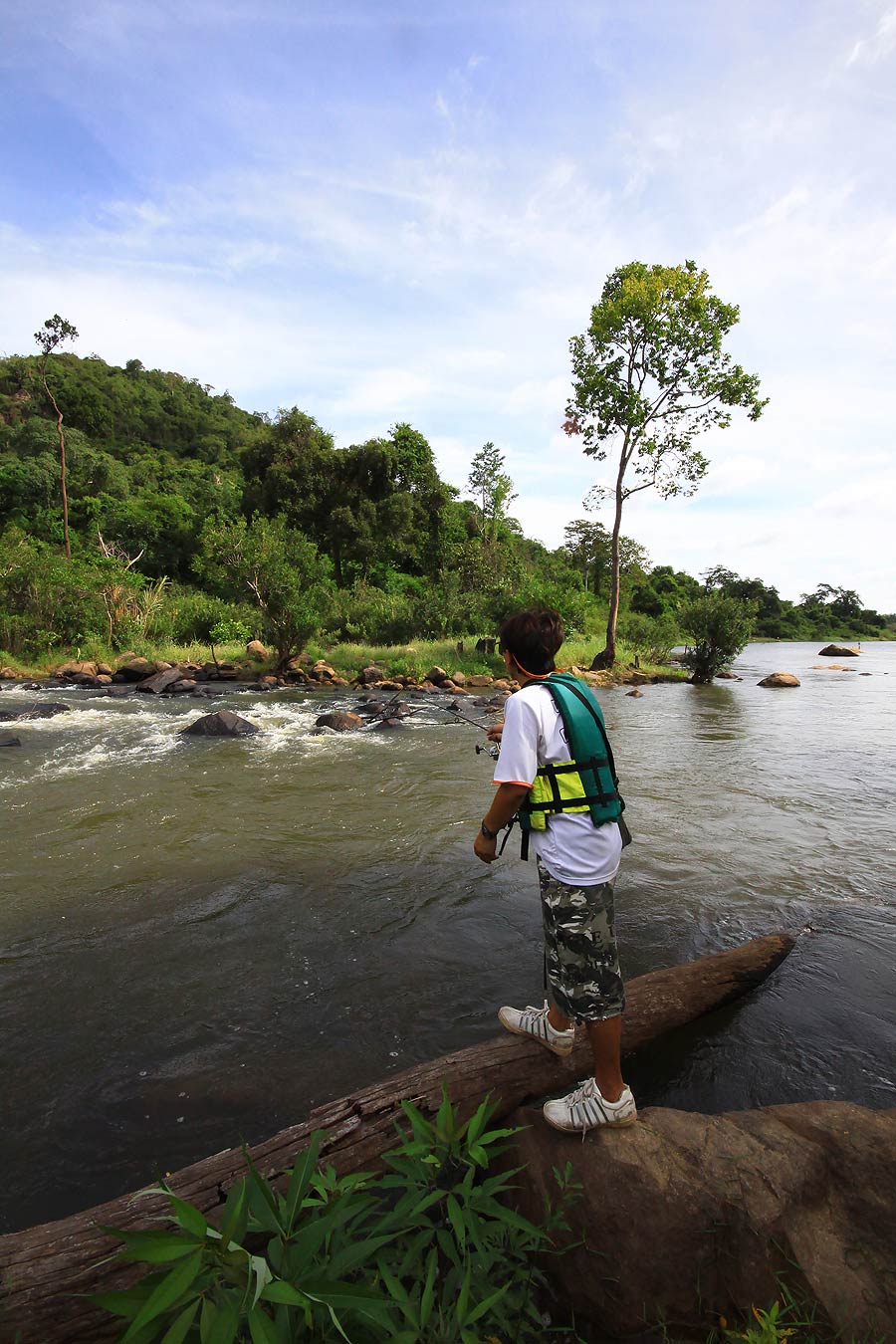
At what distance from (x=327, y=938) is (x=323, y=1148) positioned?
7.99ft

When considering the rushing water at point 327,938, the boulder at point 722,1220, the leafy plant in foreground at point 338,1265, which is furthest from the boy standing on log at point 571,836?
the rushing water at point 327,938

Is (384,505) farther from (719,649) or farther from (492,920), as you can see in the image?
(492,920)

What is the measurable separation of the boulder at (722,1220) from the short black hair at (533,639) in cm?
172

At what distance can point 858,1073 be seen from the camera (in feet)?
10.00

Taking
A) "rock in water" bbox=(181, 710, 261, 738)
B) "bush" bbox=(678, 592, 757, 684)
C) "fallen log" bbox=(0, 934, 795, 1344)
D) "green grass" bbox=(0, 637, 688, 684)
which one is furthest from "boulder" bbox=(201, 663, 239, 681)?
"fallen log" bbox=(0, 934, 795, 1344)

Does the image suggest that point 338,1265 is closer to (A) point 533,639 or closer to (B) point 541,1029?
(B) point 541,1029

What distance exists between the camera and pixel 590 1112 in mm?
2244

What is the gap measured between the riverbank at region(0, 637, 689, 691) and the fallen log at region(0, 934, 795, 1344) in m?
17.1

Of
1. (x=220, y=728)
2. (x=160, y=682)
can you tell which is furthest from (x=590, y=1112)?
(x=160, y=682)

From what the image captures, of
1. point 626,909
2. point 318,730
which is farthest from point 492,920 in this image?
point 318,730

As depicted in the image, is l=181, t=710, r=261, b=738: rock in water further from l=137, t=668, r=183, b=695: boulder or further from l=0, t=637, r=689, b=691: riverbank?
l=0, t=637, r=689, b=691: riverbank

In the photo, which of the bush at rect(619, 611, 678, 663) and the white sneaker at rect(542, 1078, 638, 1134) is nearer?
the white sneaker at rect(542, 1078, 638, 1134)

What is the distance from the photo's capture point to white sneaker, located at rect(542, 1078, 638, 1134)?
7.33ft

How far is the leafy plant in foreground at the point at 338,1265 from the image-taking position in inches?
46.5
